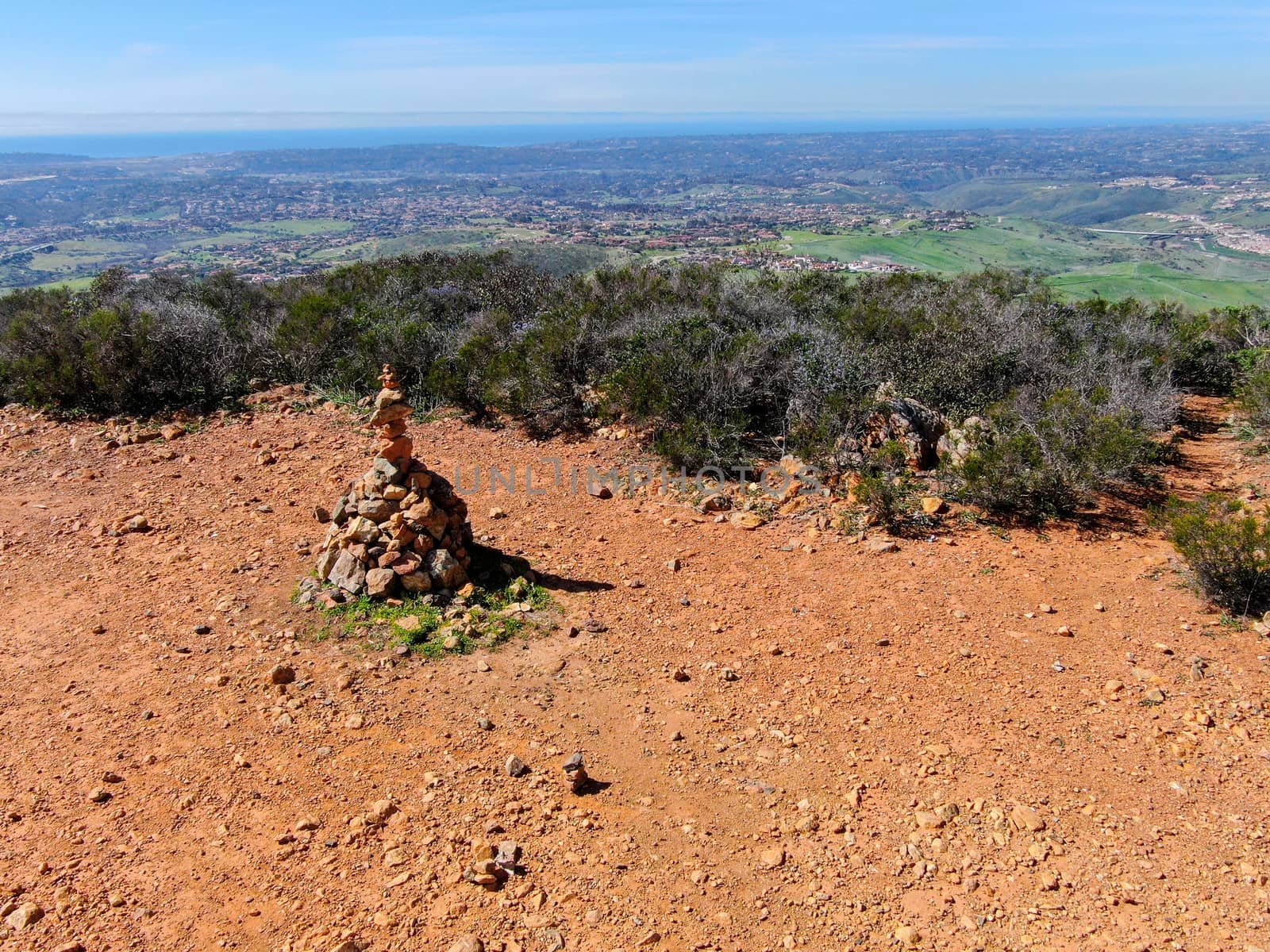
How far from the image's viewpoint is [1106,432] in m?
8.09

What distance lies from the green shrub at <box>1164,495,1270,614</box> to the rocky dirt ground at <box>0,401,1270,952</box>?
31cm

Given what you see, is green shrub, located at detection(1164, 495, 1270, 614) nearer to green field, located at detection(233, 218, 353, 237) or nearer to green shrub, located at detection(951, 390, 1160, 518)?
green shrub, located at detection(951, 390, 1160, 518)

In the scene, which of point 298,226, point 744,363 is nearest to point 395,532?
point 744,363

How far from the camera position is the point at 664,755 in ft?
15.3

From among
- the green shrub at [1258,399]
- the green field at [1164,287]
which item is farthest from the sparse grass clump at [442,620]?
the green field at [1164,287]

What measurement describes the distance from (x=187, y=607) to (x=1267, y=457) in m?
13.1

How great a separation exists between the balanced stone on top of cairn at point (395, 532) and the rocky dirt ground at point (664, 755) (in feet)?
2.12

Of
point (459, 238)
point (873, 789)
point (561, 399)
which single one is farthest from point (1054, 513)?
point (459, 238)

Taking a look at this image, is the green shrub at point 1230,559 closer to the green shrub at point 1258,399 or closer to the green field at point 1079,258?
the green shrub at point 1258,399

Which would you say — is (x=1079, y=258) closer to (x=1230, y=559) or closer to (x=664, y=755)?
(x=1230, y=559)

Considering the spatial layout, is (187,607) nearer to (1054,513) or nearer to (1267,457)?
(1054,513)

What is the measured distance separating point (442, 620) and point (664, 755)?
7.79ft

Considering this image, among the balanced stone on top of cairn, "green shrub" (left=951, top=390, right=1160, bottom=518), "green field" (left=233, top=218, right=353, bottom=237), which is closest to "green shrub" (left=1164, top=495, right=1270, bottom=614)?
"green shrub" (left=951, top=390, right=1160, bottom=518)

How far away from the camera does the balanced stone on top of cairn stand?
246 inches
